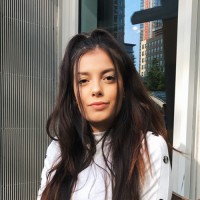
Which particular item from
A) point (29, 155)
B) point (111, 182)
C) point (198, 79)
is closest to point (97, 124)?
point (111, 182)

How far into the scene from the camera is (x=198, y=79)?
1.72 m

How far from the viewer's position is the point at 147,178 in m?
1.00

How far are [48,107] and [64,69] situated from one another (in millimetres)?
1269

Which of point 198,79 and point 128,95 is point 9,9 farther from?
point 128,95

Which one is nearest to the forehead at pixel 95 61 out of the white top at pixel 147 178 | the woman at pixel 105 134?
the woman at pixel 105 134

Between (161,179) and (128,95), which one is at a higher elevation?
(128,95)

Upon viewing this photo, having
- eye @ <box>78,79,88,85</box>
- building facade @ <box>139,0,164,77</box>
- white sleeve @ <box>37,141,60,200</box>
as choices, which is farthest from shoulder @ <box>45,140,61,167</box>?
building facade @ <box>139,0,164,77</box>

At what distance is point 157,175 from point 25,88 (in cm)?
145

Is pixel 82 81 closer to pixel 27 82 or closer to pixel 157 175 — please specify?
pixel 157 175

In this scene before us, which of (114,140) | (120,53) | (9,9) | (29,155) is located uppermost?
(9,9)

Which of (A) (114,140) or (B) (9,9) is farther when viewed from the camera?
(B) (9,9)

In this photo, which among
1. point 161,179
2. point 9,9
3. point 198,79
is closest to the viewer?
point 161,179

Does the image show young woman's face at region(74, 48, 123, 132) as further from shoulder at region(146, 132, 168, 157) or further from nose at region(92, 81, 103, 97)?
shoulder at region(146, 132, 168, 157)

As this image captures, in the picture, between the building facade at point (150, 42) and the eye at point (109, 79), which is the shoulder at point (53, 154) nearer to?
the eye at point (109, 79)
